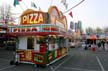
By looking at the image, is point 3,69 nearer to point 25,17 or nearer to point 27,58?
point 27,58

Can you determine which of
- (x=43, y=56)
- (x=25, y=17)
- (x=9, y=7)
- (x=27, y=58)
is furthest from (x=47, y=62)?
(x=9, y=7)

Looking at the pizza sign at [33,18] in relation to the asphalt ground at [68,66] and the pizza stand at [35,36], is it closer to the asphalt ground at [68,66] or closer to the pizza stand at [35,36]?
the pizza stand at [35,36]

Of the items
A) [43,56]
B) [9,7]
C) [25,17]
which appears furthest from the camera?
[9,7]

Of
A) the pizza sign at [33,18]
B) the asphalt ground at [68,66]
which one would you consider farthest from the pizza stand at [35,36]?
the asphalt ground at [68,66]

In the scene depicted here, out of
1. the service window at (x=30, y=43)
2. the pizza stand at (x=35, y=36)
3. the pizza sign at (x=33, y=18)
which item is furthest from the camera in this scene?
the service window at (x=30, y=43)

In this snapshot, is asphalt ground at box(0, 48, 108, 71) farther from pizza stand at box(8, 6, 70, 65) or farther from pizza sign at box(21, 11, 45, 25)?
pizza sign at box(21, 11, 45, 25)

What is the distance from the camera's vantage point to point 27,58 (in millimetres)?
17141

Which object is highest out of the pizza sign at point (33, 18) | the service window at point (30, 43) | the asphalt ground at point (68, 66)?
the pizza sign at point (33, 18)

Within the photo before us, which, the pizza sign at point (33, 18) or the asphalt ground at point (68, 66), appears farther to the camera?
the pizza sign at point (33, 18)

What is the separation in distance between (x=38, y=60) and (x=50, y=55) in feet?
4.55

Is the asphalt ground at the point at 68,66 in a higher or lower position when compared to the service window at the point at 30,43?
lower

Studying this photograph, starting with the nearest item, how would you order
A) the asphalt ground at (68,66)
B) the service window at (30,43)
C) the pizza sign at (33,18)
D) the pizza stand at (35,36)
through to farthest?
the asphalt ground at (68,66) < the pizza stand at (35,36) < the pizza sign at (33,18) < the service window at (30,43)

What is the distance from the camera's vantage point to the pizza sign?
1723 centimetres

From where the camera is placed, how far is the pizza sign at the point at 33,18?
17234 millimetres
